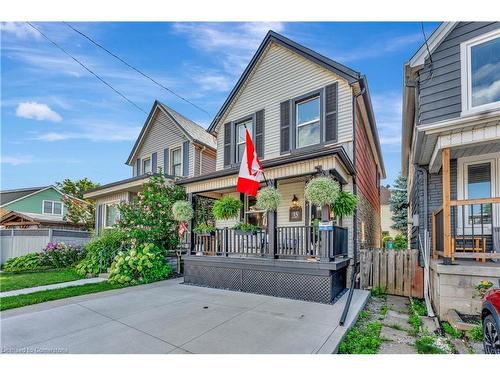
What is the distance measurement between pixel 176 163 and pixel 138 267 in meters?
6.30

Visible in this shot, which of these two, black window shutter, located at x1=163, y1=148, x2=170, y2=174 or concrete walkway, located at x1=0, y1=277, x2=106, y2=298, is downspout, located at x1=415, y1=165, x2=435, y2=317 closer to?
concrete walkway, located at x1=0, y1=277, x2=106, y2=298

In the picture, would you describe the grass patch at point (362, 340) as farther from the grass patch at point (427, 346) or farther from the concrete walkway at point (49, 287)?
the concrete walkway at point (49, 287)

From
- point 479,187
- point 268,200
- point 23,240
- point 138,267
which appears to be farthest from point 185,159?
point 479,187

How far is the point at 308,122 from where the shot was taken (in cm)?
865

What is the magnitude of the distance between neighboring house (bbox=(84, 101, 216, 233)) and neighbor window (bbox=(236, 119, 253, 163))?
266cm

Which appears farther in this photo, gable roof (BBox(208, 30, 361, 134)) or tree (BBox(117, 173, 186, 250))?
tree (BBox(117, 173, 186, 250))

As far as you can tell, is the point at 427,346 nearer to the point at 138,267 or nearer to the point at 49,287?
the point at 138,267

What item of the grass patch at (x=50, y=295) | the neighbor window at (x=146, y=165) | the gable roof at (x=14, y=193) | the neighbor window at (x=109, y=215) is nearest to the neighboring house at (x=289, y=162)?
the grass patch at (x=50, y=295)

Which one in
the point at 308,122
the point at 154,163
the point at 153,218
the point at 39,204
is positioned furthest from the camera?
the point at 39,204

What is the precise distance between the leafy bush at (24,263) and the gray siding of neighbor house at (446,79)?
14.5m

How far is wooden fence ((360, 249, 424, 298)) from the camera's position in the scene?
696 cm

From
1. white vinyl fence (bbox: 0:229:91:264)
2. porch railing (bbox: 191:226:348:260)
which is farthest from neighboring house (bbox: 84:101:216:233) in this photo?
porch railing (bbox: 191:226:348:260)
